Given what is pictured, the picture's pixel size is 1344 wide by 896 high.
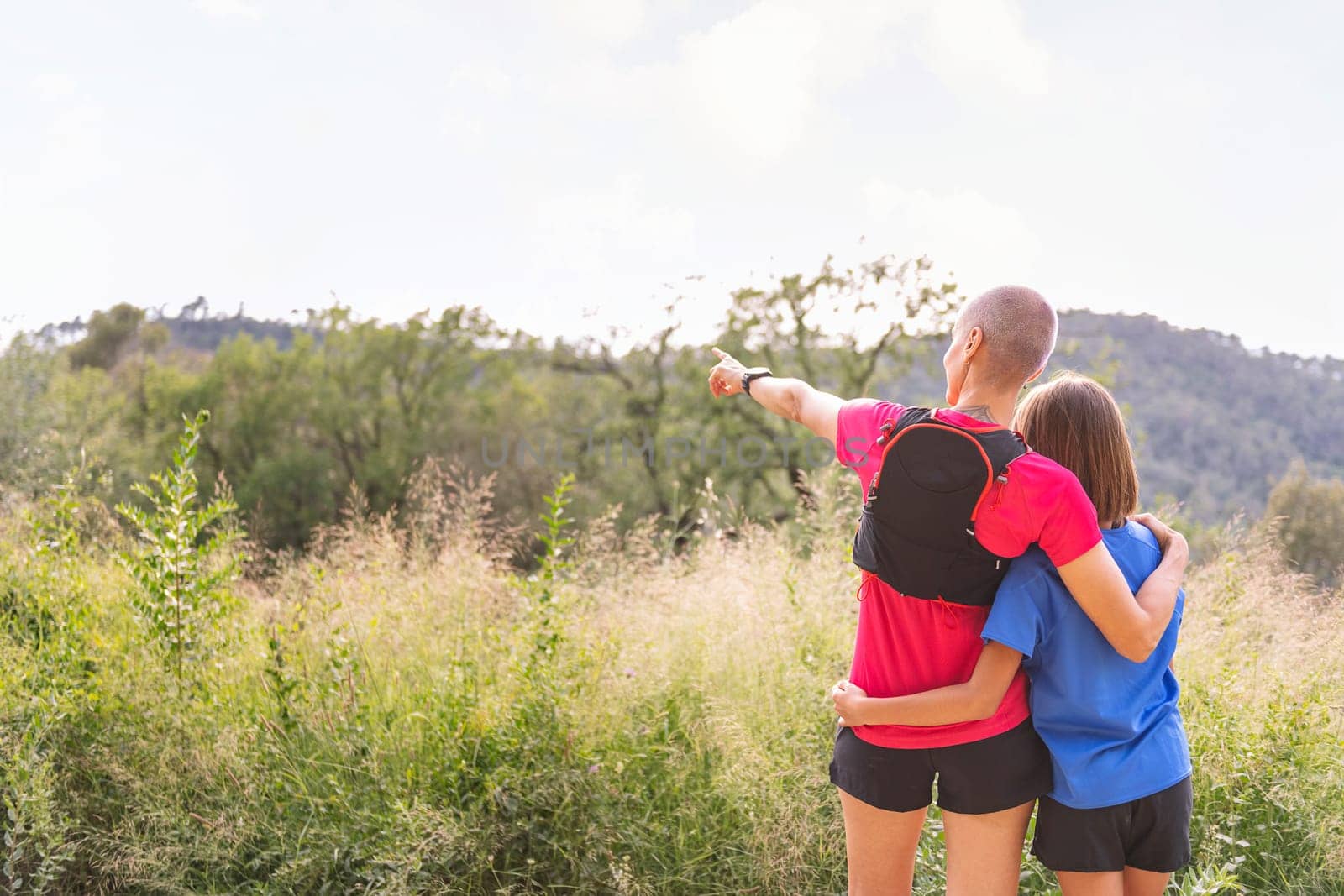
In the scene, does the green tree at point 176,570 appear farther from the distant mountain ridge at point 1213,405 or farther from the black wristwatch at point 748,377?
the distant mountain ridge at point 1213,405

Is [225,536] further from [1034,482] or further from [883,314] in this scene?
[883,314]

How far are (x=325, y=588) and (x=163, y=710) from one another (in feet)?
2.51

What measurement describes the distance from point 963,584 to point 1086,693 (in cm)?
28

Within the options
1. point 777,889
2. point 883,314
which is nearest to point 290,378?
point 883,314

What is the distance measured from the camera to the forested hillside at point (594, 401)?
18.0m

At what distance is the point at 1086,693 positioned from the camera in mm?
1527

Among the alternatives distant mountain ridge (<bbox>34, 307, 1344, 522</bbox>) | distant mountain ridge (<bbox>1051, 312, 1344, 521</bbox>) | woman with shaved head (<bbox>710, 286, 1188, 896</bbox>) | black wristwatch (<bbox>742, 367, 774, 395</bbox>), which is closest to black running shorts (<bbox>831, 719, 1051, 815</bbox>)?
woman with shaved head (<bbox>710, 286, 1188, 896</bbox>)

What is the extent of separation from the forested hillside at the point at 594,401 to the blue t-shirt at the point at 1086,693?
50.3 ft

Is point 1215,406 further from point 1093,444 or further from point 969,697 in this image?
point 969,697

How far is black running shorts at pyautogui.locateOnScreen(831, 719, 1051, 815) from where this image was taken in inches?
61.2

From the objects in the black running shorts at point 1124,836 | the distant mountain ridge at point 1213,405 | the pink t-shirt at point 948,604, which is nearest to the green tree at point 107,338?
the distant mountain ridge at point 1213,405

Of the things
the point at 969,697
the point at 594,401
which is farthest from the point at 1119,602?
the point at 594,401

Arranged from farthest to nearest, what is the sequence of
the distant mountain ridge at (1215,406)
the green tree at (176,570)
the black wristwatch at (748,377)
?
the distant mountain ridge at (1215,406)
the green tree at (176,570)
the black wristwatch at (748,377)

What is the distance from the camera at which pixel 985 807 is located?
154 centimetres
